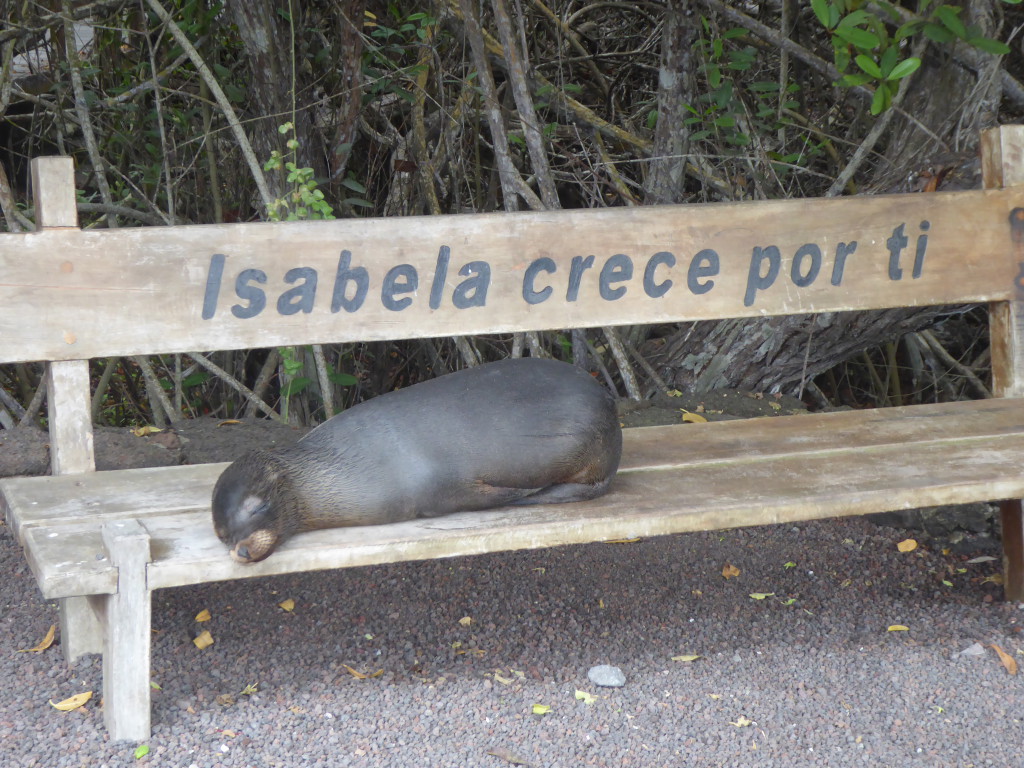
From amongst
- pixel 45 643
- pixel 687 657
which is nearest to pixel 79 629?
pixel 45 643

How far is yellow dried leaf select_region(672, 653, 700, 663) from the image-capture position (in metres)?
2.77

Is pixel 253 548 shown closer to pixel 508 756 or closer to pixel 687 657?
pixel 508 756

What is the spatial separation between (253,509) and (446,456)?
1.44 ft

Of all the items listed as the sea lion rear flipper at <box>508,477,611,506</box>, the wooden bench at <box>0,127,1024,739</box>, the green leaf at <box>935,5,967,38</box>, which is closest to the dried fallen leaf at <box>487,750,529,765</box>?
the wooden bench at <box>0,127,1024,739</box>

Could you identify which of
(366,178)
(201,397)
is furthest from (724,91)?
→ (201,397)

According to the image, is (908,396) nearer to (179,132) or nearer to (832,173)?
(832,173)

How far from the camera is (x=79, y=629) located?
103 inches

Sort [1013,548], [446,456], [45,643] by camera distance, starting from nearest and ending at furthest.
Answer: [446,456]
[45,643]
[1013,548]

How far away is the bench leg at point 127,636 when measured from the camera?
210 centimetres

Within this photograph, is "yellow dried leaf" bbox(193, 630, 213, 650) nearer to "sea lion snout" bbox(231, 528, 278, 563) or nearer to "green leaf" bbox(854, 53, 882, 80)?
"sea lion snout" bbox(231, 528, 278, 563)

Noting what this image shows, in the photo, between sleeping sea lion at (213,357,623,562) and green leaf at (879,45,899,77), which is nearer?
sleeping sea lion at (213,357,623,562)

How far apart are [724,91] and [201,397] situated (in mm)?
2833

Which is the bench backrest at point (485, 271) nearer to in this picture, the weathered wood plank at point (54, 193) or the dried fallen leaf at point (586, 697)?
the weathered wood plank at point (54, 193)

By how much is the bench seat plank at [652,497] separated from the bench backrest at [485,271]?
1.12 ft
